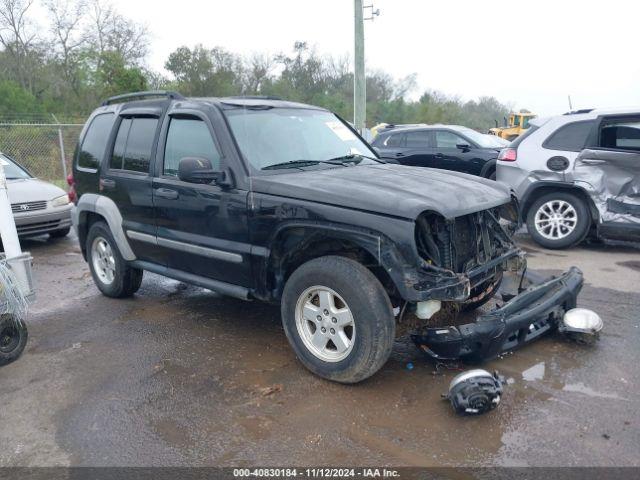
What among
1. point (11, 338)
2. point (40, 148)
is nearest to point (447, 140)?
point (11, 338)

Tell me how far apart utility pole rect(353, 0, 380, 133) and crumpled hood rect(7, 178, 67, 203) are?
305 inches

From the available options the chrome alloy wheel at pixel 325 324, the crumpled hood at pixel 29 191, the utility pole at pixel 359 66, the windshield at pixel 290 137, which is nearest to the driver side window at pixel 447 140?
the utility pole at pixel 359 66

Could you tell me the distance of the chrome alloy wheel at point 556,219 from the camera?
7062 mm

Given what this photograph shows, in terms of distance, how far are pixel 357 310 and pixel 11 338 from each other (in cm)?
279

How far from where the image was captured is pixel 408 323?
12.9ft

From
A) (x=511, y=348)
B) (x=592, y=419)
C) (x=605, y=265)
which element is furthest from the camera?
(x=605, y=265)

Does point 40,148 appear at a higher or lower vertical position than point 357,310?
higher

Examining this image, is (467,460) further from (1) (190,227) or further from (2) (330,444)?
(1) (190,227)

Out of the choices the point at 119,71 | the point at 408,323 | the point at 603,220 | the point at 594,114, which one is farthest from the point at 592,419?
the point at 119,71

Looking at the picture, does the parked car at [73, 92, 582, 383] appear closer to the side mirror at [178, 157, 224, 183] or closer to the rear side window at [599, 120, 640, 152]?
the side mirror at [178, 157, 224, 183]

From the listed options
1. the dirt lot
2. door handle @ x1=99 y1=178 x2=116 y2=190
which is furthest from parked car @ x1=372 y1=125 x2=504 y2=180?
door handle @ x1=99 y1=178 x2=116 y2=190

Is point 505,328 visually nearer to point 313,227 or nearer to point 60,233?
point 313,227

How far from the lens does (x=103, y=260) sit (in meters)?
5.64

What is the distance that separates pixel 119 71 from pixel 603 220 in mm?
21852
